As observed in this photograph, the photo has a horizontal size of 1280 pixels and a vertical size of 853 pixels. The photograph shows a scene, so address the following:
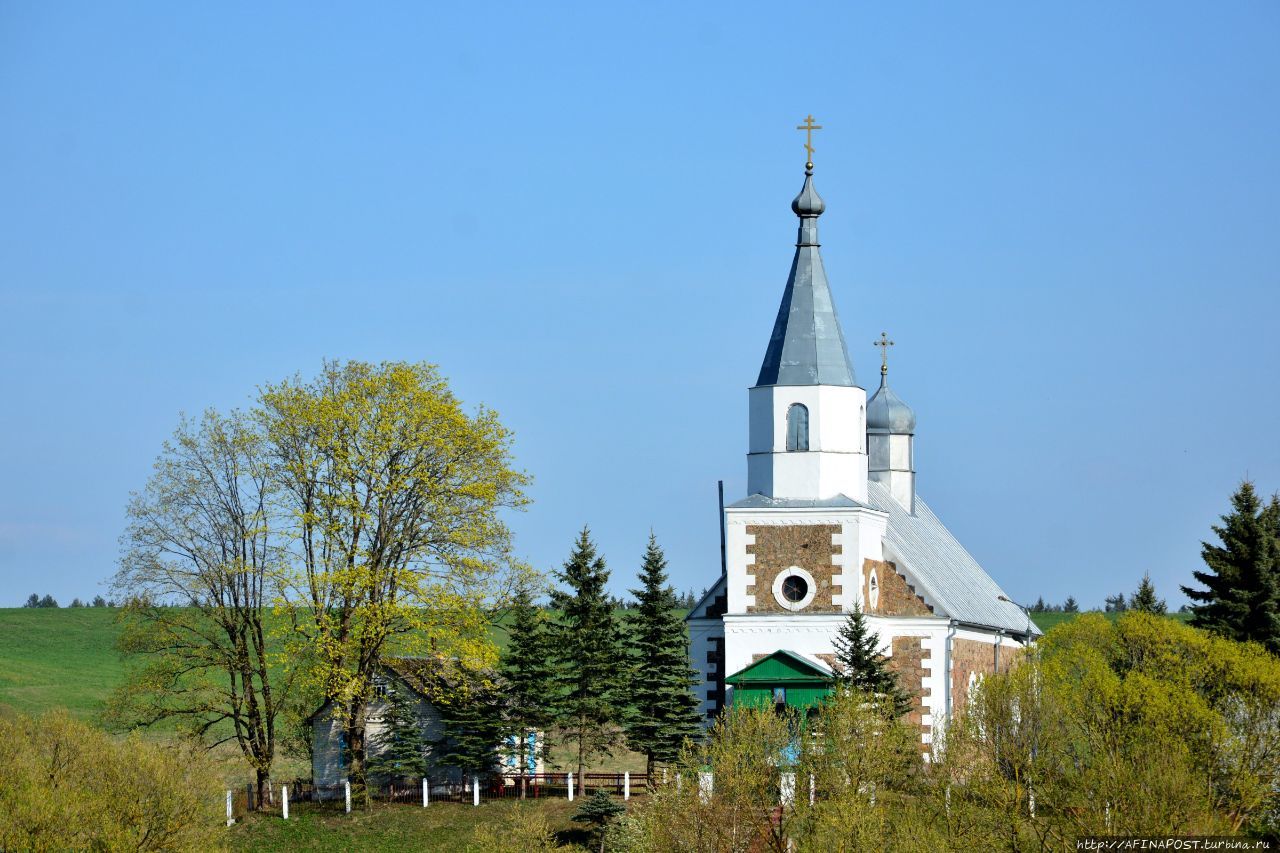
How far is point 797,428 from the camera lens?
157ft

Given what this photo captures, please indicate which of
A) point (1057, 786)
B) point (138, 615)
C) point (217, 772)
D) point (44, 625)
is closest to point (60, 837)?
point (217, 772)

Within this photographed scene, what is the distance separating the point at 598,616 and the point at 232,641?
10.1 meters

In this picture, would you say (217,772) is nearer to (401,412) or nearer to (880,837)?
(401,412)

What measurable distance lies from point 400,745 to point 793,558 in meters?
12.0

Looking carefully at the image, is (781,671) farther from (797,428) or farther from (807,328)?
(807,328)

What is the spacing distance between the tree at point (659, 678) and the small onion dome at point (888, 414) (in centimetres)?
1685

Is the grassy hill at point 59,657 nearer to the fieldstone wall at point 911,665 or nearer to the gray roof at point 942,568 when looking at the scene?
the gray roof at point 942,568

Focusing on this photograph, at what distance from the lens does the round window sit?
47375 mm

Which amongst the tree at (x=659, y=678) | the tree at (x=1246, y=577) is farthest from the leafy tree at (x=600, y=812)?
the tree at (x=1246, y=577)

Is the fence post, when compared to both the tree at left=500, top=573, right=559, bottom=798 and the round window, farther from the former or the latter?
the tree at left=500, top=573, right=559, bottom=798

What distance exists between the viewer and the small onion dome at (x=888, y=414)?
66.1 m

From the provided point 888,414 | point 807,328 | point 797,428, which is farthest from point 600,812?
point 888,414

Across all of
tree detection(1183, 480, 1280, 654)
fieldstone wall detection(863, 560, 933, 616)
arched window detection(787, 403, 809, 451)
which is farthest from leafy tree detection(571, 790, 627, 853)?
tree detection(1183, 480, 1280, 654)

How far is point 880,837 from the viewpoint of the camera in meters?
32.1
